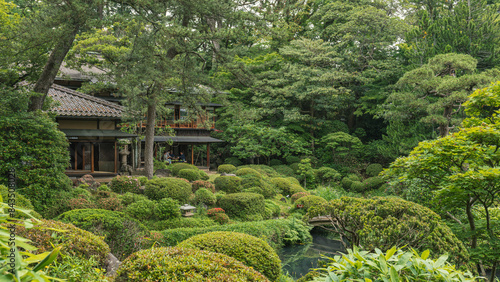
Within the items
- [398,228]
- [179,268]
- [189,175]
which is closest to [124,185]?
[189,175]

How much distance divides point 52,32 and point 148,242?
254 inches

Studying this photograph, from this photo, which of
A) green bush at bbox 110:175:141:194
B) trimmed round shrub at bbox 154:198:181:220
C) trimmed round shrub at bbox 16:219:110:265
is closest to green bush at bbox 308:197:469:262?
trimmed round shrub at bbox 16:219:110:265

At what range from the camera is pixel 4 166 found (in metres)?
7.44

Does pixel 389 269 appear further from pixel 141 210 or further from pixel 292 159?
pixel 292 159

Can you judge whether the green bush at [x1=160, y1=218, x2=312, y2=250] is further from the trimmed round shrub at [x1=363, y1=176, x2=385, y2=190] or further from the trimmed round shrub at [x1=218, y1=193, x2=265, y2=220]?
the trimmed round shrub at [x1=363, y1=176, x2=385, y2=190]

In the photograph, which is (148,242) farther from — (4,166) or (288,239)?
(288,239)

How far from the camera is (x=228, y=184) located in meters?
15.2

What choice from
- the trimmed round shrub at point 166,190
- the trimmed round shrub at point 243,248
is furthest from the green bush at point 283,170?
the trimmed round shrub at point 243,248

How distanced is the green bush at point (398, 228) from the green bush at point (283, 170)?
1666cm

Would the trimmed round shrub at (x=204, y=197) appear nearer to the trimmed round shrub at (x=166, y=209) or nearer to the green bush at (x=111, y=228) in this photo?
the trimmed round shrub at (x=166, y=209)

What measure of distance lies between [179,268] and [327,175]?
62.9 ft

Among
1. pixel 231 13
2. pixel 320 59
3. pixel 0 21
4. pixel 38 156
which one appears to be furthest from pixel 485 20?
pixel 0 21

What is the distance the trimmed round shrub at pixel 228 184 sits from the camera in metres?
15.2

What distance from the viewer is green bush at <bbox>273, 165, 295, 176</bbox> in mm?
22959
